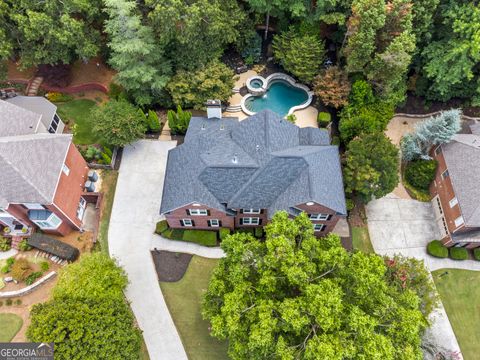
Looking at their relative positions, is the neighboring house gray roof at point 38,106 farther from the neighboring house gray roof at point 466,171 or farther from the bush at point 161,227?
the neighboring house gray roof at point 466,171

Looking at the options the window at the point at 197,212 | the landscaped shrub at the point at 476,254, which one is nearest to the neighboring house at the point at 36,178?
the window at the point at 197,212

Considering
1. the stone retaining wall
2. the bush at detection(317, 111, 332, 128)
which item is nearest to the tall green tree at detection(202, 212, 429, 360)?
the stone retaining wall

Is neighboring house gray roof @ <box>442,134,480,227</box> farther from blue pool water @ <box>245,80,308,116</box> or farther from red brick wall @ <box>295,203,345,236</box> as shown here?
blue pool water @ <box>245,80,308,116</box>

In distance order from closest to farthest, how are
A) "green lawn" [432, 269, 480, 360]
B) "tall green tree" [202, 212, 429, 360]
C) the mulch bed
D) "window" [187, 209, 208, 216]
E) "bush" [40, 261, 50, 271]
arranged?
"tall green tree" [202, 212, 429, 360] < "green lawn" [432, 269, 480, 360] < "window" [187, 209, 208, 216] < "bush" [40, 261, 50, 271] < the mulch bed

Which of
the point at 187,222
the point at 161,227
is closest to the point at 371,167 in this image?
the point at 187,222

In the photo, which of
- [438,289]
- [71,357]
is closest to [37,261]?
[71,357]

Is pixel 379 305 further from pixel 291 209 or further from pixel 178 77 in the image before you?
pixel 178 77

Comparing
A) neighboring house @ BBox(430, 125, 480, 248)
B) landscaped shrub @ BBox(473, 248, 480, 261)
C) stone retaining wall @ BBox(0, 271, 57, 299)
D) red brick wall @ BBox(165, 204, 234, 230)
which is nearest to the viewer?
red brick wall @ BBox(165, 204, 234, 230)
